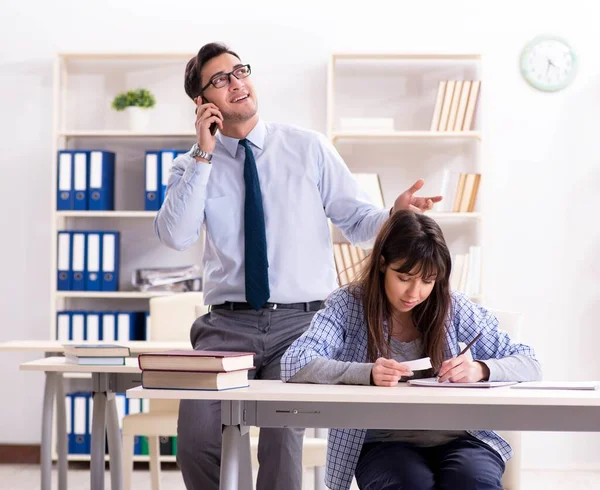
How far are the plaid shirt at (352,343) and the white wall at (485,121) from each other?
8.70ft

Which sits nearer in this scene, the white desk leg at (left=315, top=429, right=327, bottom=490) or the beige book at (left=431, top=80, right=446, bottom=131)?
the white desk leg at (left=315, top=429, right=327, bottom=490)

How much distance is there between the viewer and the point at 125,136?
4910mm

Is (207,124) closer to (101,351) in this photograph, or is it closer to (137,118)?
(101,351)

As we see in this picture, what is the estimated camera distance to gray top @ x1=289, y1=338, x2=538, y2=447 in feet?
6.59

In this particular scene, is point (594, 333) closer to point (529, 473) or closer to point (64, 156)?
point (529, 473)

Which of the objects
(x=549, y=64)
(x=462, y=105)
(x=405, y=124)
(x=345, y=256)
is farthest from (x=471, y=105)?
(x=345, y=256)

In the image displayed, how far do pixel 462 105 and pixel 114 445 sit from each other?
8.27ft

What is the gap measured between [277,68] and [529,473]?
8.06 feet

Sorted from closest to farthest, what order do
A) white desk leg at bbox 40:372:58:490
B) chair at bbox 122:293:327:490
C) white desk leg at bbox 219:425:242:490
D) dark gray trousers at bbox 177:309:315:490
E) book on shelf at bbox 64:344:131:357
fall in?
white desk leg at bbox 219:425:242:490 < dark gray trousers at bbox 177:309:315:490 < book on shelf at bbox 64:344:131:357 < white desk leg at bbox 40:372:58:490 < chair at bbox 122:293:327:490

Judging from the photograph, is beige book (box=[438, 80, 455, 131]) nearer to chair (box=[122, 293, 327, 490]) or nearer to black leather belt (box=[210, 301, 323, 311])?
chair (box=[122, 293, 327, 490])

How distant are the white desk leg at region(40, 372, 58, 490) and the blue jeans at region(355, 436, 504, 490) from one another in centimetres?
152

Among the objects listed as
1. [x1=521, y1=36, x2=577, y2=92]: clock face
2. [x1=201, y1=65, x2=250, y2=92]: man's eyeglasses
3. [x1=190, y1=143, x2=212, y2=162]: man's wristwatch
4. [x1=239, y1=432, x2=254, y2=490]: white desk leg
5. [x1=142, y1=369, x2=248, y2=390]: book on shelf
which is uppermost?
[x1=521, y1=36, x2=577, y2=92]: clock face

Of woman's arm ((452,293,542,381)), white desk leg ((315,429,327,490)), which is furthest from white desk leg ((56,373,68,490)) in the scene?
woman's arm ((452,293,542,381))

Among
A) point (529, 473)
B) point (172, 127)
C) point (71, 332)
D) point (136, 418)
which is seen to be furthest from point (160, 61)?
point (529, 473)
